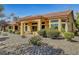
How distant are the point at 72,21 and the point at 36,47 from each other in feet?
2.31

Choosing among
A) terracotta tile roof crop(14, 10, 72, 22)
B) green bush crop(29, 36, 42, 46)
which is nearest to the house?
terracotta tile roof crop(14, 10, 72, 22)

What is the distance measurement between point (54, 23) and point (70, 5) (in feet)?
1.25

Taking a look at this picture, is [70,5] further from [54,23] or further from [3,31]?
[3,31]

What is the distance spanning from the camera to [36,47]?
7.49 meters

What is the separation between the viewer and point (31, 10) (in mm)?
7484

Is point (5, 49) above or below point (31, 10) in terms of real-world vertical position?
below

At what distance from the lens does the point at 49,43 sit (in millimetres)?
7520

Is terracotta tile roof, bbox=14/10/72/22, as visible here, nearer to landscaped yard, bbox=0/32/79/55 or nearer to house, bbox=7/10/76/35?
house, bbox=7/10/76/35

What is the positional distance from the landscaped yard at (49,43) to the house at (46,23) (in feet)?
0.38

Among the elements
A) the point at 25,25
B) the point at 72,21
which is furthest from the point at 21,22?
the point at 72,21

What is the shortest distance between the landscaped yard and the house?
12 cm

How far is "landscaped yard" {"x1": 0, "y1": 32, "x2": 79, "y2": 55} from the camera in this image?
294 inches

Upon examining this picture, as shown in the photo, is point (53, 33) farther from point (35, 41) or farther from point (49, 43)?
point (35, 41)

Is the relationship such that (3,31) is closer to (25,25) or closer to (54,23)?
(25,25)
